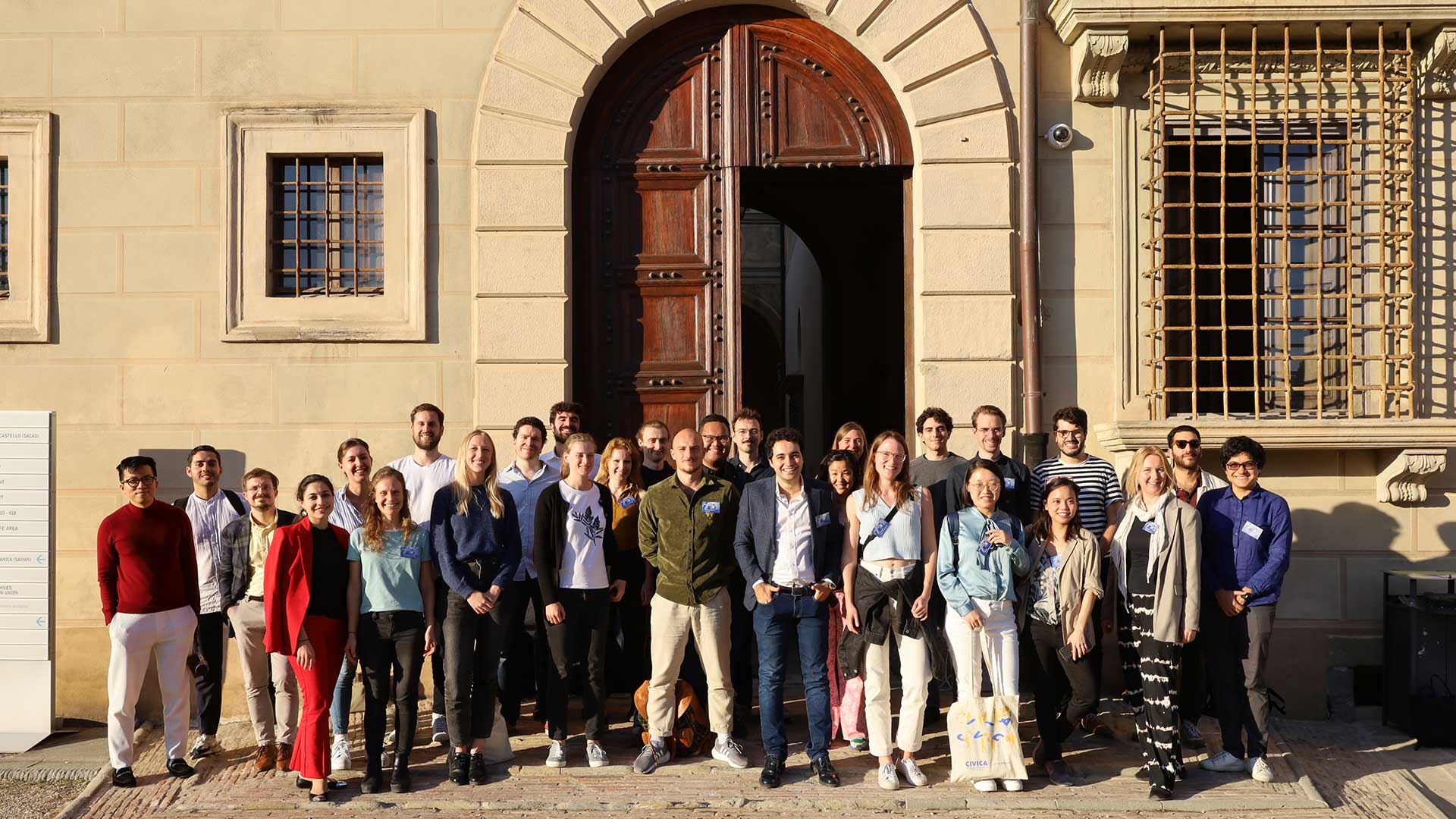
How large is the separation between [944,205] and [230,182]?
199 inches

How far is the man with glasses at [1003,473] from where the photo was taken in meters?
7.59

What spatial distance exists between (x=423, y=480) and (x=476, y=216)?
2.18 meters

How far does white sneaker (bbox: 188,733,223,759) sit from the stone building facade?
5.30ft

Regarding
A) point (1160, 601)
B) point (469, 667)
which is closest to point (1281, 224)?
point (1160, 601)

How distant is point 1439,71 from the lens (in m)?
9.03

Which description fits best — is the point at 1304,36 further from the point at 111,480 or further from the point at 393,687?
the point at 111,480

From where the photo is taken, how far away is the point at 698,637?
7.19m

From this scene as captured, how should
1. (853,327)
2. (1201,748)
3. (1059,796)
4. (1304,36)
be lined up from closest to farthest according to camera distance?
(1059,796), (1201,748), (1304,36), (853,327)

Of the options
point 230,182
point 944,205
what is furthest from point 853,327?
point 230,182

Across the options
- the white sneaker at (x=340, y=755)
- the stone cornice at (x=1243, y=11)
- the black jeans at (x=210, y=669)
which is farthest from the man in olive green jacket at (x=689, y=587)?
the stone cornice at (x=1243, y=11)

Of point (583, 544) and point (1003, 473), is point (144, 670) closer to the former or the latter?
point (583, 544)

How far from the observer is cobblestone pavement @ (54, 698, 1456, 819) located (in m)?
6.65

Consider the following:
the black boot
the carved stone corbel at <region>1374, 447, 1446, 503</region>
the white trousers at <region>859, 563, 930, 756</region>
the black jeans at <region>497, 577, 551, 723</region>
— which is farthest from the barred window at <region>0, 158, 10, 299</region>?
the carved stone corbel at <region>1374, 447, 1446, 503</region>

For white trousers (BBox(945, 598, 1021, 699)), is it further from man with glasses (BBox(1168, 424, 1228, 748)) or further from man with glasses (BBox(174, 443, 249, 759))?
man with glasses (BBox(174, 443, 249, 759))
